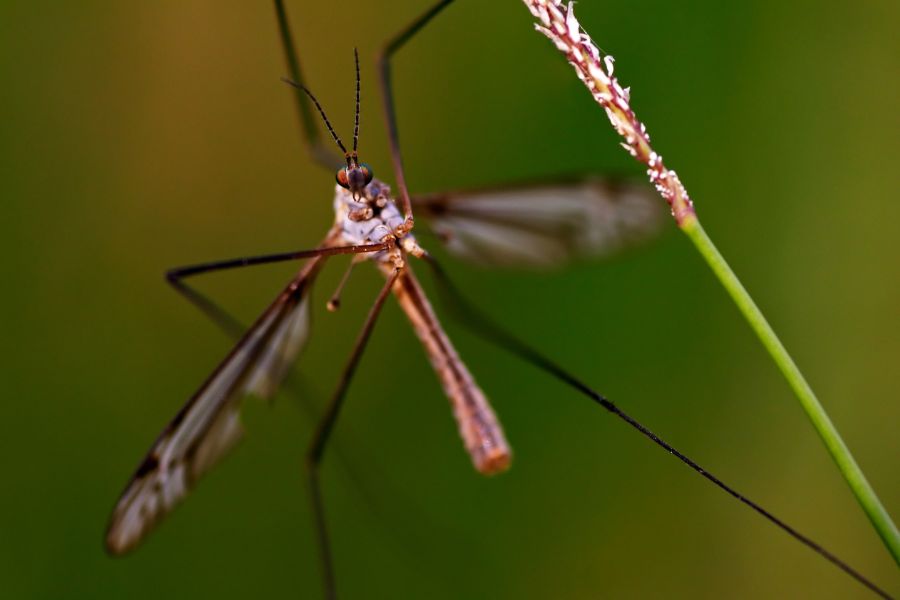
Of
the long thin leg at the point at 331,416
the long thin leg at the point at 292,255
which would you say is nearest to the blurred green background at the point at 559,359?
the long thin leg at the point at 331,416

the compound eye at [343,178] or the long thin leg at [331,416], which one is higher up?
the compound eye at [343,178]

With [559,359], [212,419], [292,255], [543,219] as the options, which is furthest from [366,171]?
[559,359]

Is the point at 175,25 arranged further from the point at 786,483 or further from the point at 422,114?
the point at 786,483

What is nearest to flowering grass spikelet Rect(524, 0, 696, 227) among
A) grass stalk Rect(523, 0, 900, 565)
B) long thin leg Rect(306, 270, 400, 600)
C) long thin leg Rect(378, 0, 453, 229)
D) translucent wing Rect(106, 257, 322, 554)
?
grass stalk Rect(523, 0, 900, 565)

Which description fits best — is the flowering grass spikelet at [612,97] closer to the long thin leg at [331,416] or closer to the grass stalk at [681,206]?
the grass stalk at [681,206]

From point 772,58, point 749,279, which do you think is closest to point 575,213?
point 749,279

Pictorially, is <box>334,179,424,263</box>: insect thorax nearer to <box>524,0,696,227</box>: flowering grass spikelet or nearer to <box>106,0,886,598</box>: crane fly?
<box>106,0,886,598</box>: crane fly

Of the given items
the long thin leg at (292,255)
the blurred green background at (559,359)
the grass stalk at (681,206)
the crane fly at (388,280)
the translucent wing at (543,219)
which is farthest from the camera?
the blurred green background at (559,359)

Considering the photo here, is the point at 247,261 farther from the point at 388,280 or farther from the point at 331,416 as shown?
the point at 331,416
